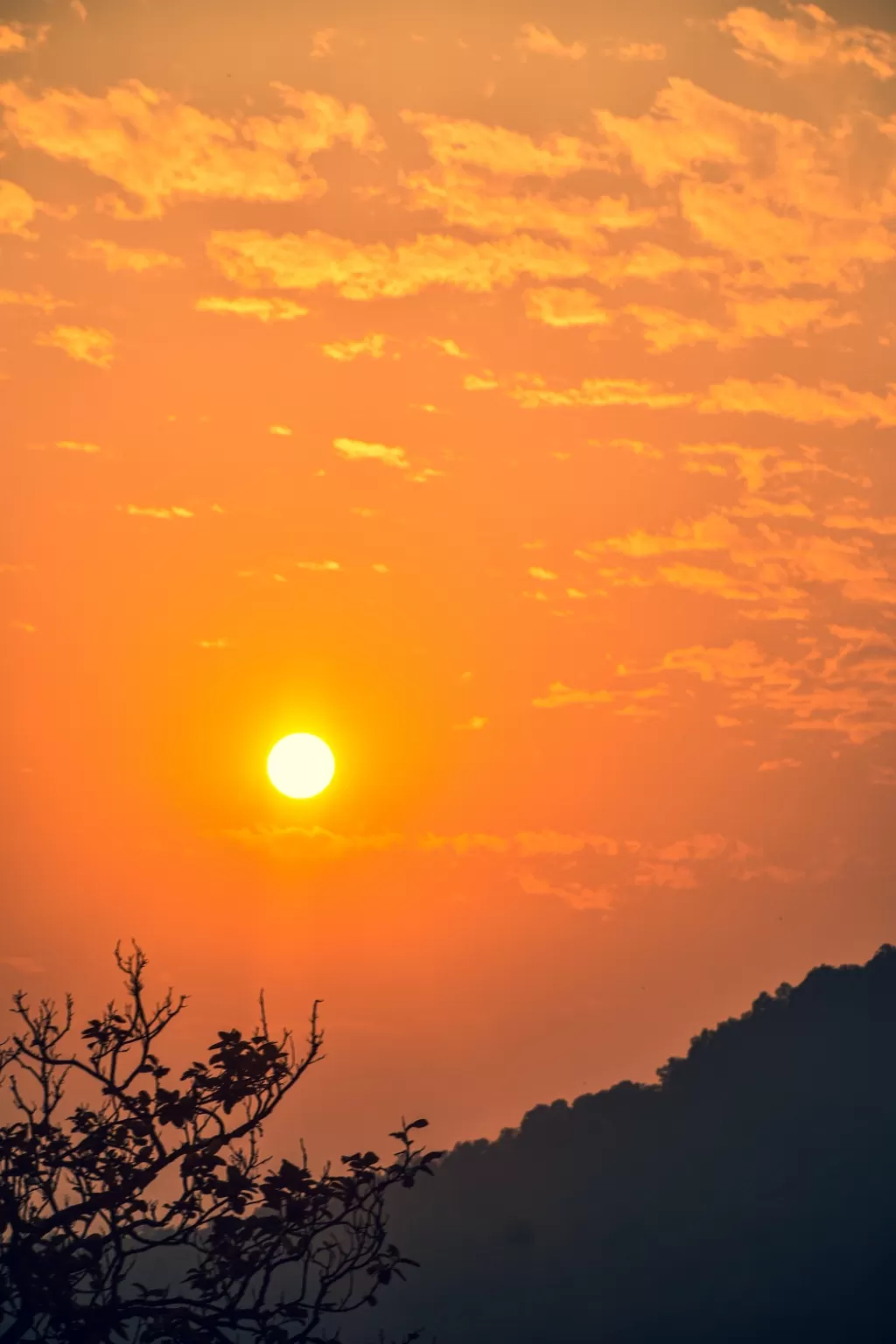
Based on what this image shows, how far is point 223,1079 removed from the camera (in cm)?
1516

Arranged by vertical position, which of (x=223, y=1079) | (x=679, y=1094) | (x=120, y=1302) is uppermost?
(x=679, y=1094)

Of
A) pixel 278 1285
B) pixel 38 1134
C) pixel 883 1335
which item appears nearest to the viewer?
pixel 38 1134

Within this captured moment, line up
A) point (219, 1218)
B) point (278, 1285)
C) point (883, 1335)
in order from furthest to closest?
point (278, 1285) → point (883, 1335) → point (219, 1218)

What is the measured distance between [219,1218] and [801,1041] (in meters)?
178

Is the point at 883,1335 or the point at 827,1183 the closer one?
the point at 883,1335

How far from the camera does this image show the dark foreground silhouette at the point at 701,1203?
157 m

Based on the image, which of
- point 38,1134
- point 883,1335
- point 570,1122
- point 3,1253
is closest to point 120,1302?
point 3,1253

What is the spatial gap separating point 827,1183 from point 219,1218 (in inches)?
6634

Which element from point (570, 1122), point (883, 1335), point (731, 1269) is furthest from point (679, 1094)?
point (883, 1335)

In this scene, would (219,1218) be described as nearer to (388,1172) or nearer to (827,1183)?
(388,1172)

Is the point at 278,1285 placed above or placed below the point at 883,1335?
above

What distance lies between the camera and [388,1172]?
1486 centimetres

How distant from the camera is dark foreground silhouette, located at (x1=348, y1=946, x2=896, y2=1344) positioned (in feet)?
516

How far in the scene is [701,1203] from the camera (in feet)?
562
